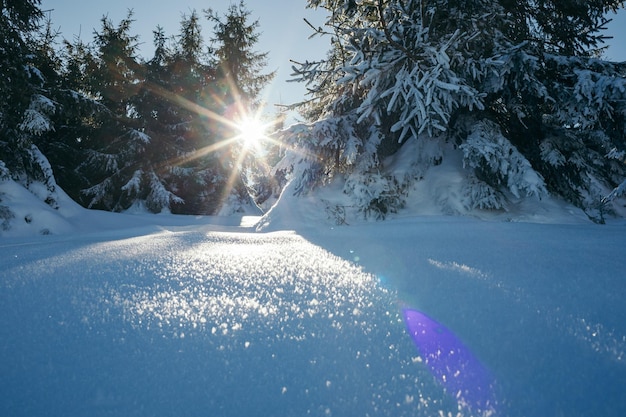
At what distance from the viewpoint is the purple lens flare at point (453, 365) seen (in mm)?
644

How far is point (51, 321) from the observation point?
3.24 ft

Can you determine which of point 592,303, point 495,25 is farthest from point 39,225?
point 495,25

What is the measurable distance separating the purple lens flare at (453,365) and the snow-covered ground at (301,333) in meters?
0.01

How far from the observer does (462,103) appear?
367 cm

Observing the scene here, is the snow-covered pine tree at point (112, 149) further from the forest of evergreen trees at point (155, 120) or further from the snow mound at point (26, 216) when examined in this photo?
the snow mound at point (26, 216)

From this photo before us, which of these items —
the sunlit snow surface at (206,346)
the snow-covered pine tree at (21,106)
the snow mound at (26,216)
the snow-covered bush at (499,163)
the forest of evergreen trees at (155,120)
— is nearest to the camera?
the sunlit snow surface at (206,346)

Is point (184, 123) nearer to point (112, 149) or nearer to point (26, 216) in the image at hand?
point (112, 149)

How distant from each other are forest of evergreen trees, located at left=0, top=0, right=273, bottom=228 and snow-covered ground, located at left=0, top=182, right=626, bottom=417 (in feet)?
34.3

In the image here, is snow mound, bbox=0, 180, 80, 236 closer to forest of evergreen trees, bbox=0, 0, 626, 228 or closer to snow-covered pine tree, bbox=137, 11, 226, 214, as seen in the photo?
forest of evergreen trees, bbox=0, 0, 626, 228

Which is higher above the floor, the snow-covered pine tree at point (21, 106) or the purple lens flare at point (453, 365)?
the snow-covered pine tree at point (21, 106)

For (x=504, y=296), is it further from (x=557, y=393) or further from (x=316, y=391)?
(x=316, y=391)

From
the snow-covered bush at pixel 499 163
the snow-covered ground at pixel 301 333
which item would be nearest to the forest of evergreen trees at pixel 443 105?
the snow-covered bush at pixel 499 163

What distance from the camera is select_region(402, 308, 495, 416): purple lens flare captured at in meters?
0.64

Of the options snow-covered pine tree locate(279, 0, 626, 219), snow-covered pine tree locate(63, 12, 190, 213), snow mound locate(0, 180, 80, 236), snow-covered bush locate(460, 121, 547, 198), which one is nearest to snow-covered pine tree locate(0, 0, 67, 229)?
snow mound locate(0, 180, 80, 236)
